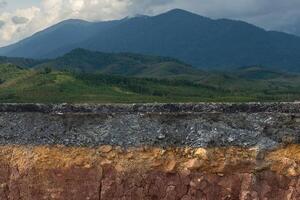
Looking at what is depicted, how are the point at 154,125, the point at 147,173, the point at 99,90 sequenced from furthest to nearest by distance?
1. the point at 99,90
2. the point at 154,125
3. the point at 147,173

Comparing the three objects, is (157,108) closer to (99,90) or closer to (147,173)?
(147,173)

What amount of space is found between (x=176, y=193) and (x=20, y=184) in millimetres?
3548

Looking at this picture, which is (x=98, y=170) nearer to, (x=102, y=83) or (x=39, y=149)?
(x=39, y=149)

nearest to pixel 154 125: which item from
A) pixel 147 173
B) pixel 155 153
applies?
pixel 155 153

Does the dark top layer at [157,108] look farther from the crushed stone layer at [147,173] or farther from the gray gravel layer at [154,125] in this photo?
the crushed stone layer at [147,173]

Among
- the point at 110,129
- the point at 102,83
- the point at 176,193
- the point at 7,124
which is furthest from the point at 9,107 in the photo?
the point at 102,83

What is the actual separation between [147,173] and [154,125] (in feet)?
3.70

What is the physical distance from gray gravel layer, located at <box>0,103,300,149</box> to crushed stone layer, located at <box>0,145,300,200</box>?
211mm

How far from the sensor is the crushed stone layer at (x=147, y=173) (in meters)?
11.0

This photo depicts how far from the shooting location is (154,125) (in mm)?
12031

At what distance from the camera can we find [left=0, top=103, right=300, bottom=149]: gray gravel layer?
11438mm

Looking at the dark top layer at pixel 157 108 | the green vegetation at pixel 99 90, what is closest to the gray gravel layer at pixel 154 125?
the dark top layer at pixel 157 108

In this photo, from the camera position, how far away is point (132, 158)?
11.6 meters

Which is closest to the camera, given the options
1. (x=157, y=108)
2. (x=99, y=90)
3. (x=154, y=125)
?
(x=154, y=125)
